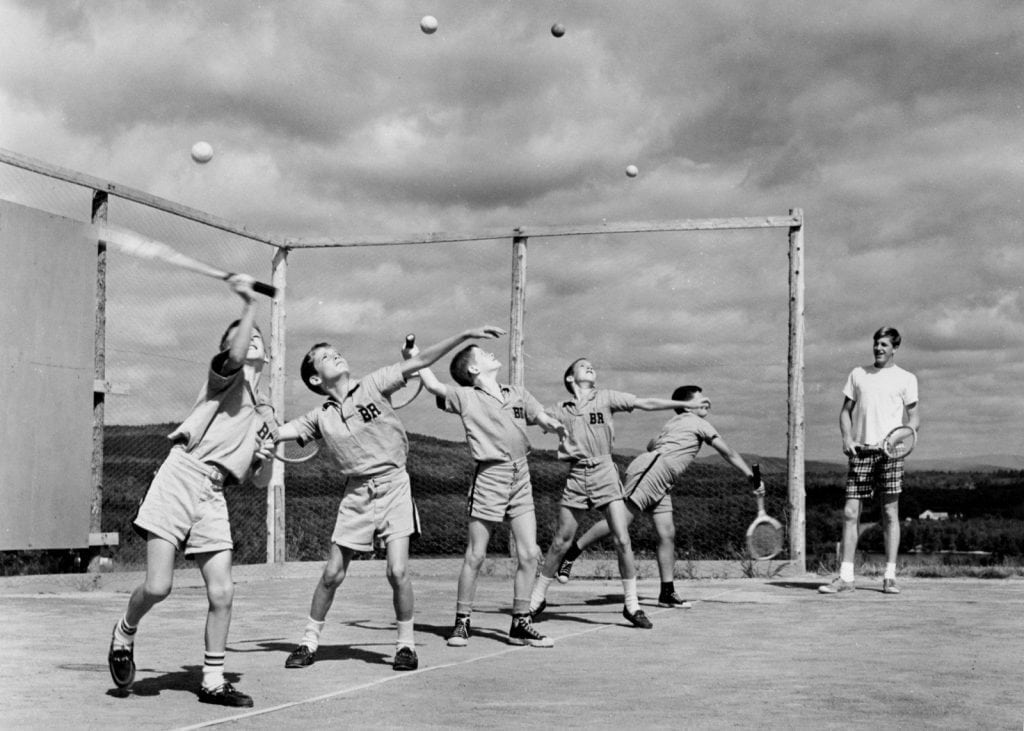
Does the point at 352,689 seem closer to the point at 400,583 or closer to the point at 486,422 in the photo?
the point at 400,583

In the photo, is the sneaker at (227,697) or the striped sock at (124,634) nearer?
the sneaker at (227,697)

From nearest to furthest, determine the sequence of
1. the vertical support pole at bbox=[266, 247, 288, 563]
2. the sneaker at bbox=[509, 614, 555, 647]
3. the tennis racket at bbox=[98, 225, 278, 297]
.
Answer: the tennis racket at bbox=[98, 225, 278, 297], the sneaker at bbox=[509, 614, 555, 647], the vertical support pole at bbox=[266, 247, 288, 563]

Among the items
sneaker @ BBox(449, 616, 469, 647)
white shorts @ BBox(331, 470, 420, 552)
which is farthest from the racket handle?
sneaker @ BBox(449, 616, 469, 647)

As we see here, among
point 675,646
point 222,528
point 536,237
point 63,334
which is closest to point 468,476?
point 536,237

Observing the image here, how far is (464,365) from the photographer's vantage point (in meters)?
8.15

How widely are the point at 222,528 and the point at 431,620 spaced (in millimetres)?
3583

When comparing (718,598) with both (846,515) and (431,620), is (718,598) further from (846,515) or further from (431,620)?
(431,620)

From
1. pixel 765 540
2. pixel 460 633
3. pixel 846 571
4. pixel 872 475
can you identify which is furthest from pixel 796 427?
pixel 460 633

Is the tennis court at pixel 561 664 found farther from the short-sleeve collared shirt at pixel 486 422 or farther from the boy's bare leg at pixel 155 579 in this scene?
the short-sleeve collared shirt at pixel 486 422

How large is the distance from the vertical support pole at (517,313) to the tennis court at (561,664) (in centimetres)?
245

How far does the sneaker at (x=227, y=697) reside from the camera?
566 centimetres

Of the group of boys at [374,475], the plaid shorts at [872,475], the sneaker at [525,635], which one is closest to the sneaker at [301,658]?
the group of boys at [374,475]

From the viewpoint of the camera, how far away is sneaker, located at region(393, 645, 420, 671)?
6.75 meters

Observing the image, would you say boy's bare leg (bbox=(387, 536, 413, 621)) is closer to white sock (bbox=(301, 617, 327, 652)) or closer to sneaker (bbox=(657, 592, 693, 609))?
white sock (bbox=(301, 617, 327, 652))
